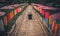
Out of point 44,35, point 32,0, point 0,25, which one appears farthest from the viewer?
point 32,0

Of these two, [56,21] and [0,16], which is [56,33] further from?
[0,16]

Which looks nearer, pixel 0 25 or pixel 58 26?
pixel 58 26

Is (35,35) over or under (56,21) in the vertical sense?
under

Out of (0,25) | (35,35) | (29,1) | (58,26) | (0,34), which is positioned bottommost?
(29,1)

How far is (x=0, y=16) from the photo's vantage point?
12.5 meters

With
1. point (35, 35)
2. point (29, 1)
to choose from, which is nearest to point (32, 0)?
point (29, 1)

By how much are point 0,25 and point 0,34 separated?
3.13ft

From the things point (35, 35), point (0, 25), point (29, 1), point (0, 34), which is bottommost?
point (29, 1)

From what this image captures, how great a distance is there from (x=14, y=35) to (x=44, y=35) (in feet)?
10.7

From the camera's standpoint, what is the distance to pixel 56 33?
9.23 meters

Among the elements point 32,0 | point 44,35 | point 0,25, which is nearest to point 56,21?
point 0,25

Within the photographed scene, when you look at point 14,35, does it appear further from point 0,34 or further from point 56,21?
point 56,21

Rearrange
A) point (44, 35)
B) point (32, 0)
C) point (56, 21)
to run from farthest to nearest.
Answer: point (32, 0)
point (44, 35)
point (56, 21)

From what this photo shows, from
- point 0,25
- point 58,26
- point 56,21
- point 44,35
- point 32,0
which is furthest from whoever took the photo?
point 32,0
